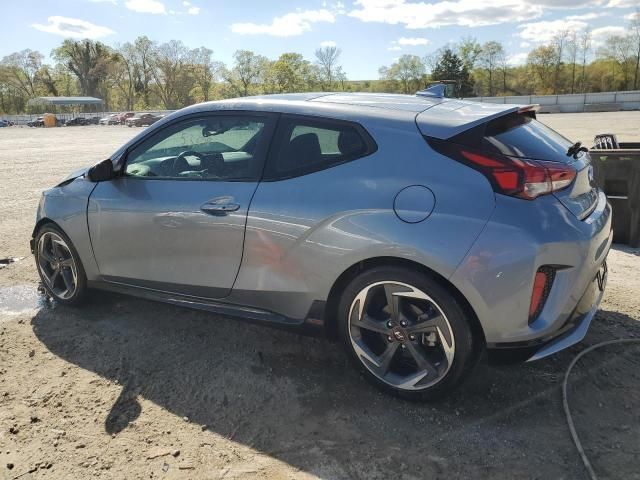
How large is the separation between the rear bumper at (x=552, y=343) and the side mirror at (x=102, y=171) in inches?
→ 111

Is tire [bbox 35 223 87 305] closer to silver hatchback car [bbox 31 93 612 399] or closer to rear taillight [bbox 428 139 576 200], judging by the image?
silver hatchback car [bbox 31 93 612 399]

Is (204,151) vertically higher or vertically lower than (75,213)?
higher

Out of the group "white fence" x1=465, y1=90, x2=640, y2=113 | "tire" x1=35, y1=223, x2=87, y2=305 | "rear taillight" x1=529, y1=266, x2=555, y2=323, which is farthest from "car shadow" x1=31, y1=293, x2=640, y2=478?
"white fence" x1=465, y1=90, x2=640, y2=113

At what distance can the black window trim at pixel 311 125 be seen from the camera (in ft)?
9.23

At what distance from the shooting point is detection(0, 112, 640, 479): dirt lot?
95.8 inches

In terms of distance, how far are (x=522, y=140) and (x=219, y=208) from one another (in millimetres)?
1787

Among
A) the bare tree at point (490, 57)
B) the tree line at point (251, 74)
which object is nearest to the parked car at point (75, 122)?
the tree line at point (251, 74)

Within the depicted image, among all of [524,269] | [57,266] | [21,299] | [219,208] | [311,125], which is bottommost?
[21,299]

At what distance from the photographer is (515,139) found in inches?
107

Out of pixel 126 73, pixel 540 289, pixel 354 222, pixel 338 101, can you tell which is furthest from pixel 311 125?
pixel 126 73

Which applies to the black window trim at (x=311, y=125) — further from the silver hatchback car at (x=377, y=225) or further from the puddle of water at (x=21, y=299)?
the puddle of water at (x=21, y=299)

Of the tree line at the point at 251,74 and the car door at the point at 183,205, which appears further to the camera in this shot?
the tree line at the point at 251,74

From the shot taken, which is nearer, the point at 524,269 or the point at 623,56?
the point at 524,269

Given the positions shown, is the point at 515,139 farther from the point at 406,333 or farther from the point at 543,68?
the point at 543,68
